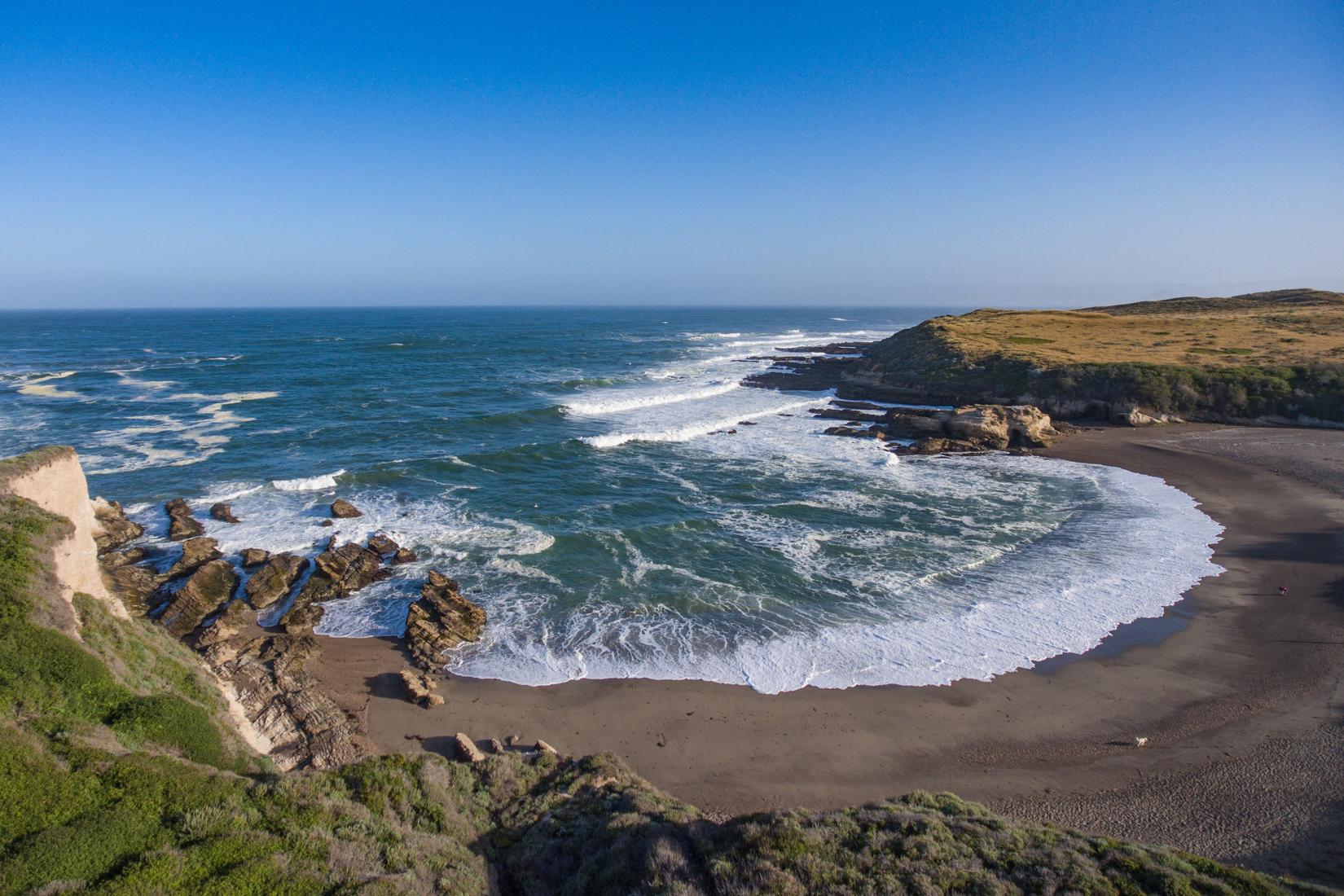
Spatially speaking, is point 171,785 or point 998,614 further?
point 998,614

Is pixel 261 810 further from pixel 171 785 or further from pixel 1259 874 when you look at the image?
pixel 1259 874

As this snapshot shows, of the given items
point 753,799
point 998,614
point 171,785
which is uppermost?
point 171,785

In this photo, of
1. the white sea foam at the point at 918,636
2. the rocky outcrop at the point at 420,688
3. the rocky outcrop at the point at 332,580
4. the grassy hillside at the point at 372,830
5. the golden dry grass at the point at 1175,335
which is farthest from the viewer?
the golden dry grass at the point at 1175,335

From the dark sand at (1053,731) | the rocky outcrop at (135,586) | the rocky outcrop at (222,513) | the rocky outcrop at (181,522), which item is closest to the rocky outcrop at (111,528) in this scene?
the rocky outcrop at (181,522)

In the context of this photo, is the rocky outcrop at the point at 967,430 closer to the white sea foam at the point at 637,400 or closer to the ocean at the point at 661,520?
the ocean at the point at 661,520

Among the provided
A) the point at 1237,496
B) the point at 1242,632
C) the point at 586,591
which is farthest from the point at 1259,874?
the point at 1237,496

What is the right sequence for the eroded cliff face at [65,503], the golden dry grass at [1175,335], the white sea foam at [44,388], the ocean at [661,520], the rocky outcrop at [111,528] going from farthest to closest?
the white sea foam at [44,388]
the golden dry grass at [1175,335]
the rocky outcrop at [111,528]
the ocean at [661,520]
the eroded cliff face at [65,503]
